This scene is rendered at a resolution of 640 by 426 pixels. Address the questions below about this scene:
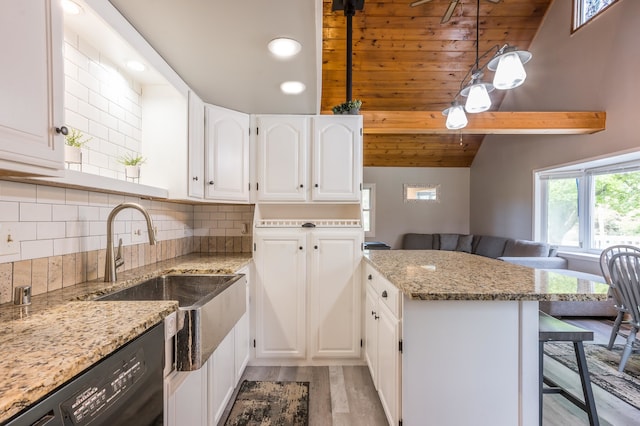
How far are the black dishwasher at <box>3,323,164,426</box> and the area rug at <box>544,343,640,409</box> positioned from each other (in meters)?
2.79

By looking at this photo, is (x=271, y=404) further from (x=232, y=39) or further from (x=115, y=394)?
(x=232, y=39)

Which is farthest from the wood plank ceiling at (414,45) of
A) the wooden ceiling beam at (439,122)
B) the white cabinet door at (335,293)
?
the white cabinet door at (335,293)

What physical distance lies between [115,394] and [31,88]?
2.88 feet

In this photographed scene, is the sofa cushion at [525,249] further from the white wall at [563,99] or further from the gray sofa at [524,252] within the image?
the white wall at [563,99]

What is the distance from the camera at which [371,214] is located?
22.2ft

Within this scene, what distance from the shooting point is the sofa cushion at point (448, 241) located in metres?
6.41

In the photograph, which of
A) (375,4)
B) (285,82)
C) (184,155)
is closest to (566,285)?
(285,82)

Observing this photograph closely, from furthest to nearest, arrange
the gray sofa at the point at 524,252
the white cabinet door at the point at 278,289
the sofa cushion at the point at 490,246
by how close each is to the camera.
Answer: the sofa cushion at the point at 490,246 < the gray sofa at the point at 524,252 < the white cabinet door at the point at 278,289

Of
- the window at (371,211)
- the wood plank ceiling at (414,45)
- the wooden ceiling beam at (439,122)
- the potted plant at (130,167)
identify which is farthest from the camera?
the window at (371,211)

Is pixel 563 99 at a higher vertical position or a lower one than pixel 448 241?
higher

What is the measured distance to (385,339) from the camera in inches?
66.9

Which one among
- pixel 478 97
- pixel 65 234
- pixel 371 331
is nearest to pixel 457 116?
pixel 478 97

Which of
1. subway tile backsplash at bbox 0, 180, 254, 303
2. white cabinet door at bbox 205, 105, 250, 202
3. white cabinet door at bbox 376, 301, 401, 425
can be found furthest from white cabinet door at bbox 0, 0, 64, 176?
white cabinet door at bbox 376, 301, 401, 425

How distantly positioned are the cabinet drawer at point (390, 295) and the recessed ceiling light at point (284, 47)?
138 centimetres
